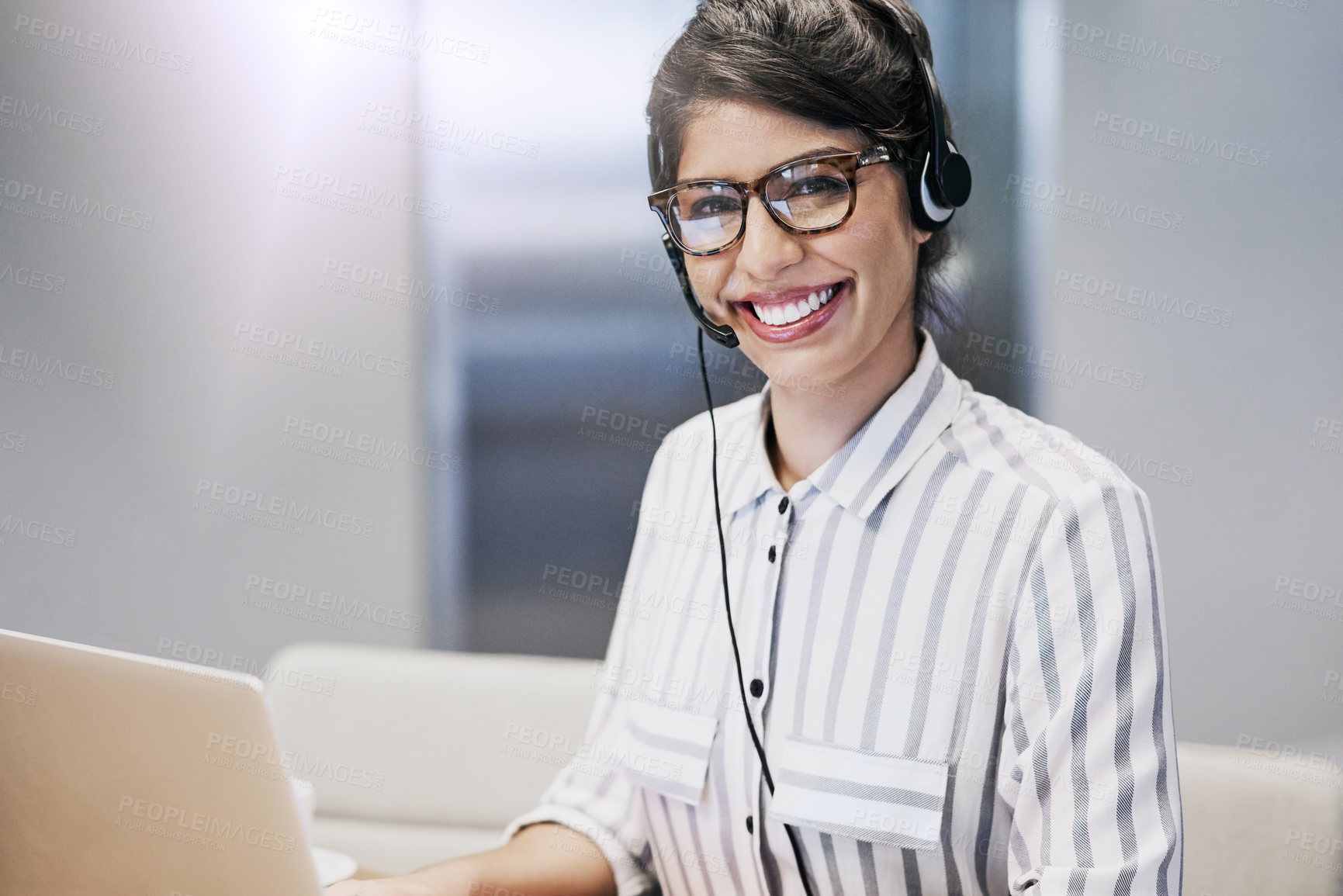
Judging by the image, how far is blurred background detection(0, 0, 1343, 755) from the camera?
186 cm

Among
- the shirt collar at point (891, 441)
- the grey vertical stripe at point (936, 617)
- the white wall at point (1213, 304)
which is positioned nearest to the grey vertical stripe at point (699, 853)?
the grey vertical stripe at point (936, 617)

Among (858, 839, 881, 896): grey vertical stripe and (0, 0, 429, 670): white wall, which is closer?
(858, 839, 881, 896): grey vertical stripe

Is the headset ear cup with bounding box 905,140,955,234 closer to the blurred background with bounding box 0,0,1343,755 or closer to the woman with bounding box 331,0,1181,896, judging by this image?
the woman with bounding box 331,0,1181,896

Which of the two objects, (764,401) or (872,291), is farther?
(764,401)

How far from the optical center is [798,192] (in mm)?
960

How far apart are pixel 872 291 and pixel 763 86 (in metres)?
0.21

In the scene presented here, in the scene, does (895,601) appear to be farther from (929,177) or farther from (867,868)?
(929,177)

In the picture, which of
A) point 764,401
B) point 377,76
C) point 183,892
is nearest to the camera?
point 183,892

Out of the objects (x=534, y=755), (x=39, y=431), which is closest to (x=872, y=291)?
(x=534, y=755)

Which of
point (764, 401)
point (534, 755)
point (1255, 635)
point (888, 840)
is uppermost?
point (764, 401)

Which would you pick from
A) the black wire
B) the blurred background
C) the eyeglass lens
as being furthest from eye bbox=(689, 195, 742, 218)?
the blurred background

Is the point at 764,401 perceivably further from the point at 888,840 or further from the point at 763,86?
the point at 888,840

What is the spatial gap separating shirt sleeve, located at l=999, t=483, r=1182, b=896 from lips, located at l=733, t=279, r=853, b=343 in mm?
269

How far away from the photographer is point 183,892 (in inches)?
27.5
